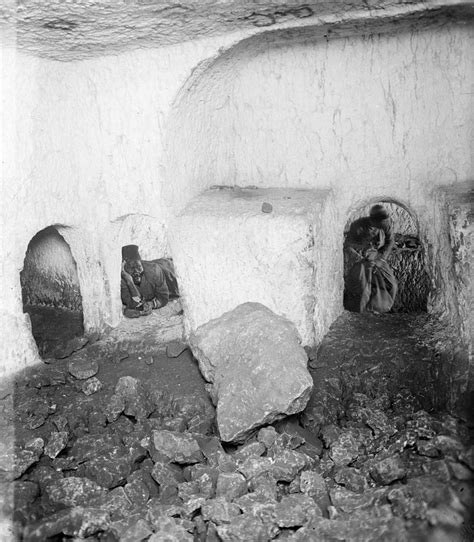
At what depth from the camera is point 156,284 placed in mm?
5434

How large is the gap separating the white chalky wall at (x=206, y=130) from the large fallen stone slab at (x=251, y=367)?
50 centimetres

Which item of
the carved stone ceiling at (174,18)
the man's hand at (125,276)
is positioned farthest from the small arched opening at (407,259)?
the man's hand at (125,276)

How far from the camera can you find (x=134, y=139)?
16.4ft

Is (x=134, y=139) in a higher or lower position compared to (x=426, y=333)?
higher

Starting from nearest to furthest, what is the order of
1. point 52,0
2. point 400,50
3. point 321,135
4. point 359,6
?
point 52,0, point 359,6, point 400,50, point 321,135

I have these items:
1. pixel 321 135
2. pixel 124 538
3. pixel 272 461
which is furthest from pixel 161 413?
pixel 321 135

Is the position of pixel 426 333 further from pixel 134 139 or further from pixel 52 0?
pixel 52 0

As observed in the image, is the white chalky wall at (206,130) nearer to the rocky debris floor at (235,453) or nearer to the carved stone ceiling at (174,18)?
the carved stone ceiling at (174,18)

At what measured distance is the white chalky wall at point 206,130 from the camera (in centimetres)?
479

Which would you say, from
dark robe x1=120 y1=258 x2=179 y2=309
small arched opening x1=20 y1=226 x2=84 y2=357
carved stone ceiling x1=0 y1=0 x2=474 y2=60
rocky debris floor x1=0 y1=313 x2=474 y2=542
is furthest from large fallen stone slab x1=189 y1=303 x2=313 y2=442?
carved stone ceiling x1=0 y1=0 x2=474 y2=60

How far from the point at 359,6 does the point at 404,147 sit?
1.10 metres

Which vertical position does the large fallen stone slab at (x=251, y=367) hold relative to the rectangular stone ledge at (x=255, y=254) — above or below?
below

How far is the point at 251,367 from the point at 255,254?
0.79 m

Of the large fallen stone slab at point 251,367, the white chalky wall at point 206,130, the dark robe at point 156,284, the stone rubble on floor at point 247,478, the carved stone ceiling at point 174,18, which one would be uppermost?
the carved stone ceiling at point 174,18
